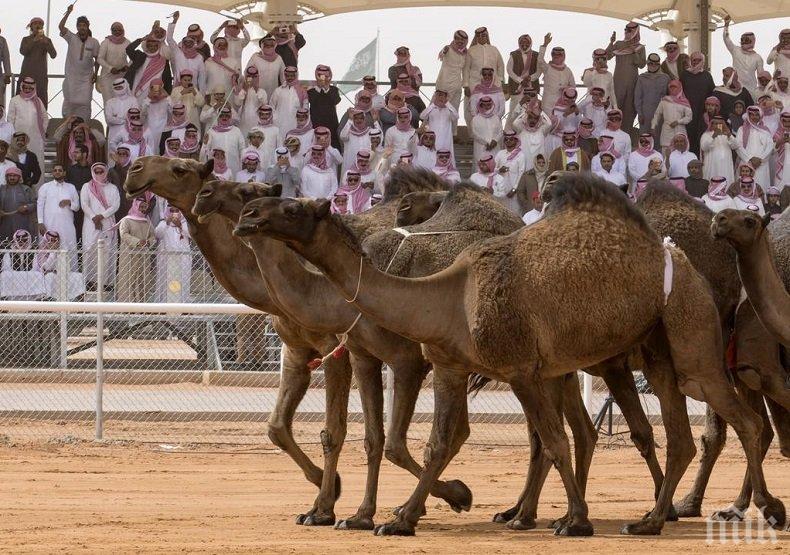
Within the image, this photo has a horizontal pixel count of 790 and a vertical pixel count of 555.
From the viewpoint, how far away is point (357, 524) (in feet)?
33.4

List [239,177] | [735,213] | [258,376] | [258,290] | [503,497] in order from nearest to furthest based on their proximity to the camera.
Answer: [735,213], [258,290], [503,497], [258,376], [239,177]

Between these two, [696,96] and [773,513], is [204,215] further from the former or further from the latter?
[696,96]

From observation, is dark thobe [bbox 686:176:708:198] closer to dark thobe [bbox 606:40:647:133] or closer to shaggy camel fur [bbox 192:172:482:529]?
dark thobe [bbox 606:40:647:133]

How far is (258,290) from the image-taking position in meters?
10.7

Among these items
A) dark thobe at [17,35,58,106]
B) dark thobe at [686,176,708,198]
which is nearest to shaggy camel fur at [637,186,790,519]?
dark thobe at [686,176,708,198]

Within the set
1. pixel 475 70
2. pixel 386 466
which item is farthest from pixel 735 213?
pixel 475 70

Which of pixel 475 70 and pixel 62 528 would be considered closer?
pixel 62 528

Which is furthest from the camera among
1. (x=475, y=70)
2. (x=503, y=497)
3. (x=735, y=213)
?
(x=475, y=70)

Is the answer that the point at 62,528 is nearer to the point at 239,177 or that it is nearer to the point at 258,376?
the point at 258,376

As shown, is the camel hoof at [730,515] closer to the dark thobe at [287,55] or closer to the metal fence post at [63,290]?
the metal fence post at [63,290]

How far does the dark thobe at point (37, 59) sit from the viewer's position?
83.1 ft

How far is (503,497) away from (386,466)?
2.34 m

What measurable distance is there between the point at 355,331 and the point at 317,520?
50.6 inches

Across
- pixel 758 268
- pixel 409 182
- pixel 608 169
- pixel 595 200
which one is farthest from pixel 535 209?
pixel 758 268
